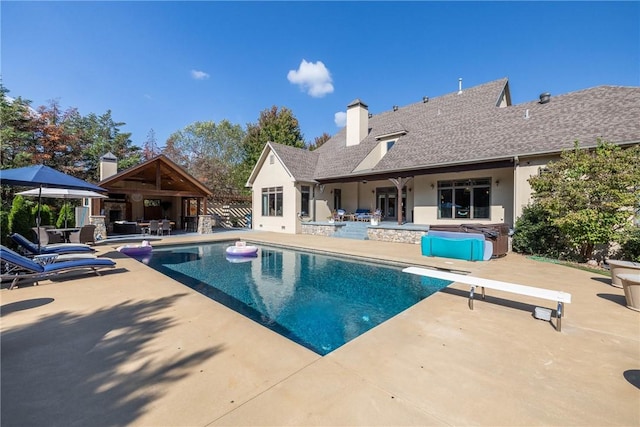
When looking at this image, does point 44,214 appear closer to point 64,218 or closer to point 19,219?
point 64,218

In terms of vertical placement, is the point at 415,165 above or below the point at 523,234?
above

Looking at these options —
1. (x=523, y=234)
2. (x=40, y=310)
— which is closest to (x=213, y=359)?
(x=40, y=310)

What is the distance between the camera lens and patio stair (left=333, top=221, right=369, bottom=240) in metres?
15.3

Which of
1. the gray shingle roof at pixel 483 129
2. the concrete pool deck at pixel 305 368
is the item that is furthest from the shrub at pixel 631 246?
the concrete pool deck at pixel 305 368

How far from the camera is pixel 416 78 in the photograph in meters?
20.3

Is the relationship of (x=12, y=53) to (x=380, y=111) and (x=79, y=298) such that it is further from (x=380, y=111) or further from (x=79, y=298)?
(x=380, y=111)

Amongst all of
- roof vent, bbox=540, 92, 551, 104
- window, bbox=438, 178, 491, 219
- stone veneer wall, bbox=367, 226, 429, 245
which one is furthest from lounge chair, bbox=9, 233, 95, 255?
roof vent, bbox=540, 92, 551, 104

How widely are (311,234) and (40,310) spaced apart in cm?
1375

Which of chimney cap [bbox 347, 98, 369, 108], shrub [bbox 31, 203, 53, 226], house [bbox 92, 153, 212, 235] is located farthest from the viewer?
chimney cap [bbox 347, 98, 369, 108]

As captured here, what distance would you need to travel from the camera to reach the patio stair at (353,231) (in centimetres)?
1531

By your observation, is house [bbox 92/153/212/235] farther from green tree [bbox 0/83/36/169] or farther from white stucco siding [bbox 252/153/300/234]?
green tree [bbox 0/83/36/169]

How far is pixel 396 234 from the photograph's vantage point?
13578 millimetres

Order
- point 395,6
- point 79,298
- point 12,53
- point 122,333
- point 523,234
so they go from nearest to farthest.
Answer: point 122,333 < point 79,298 < point 12,53 < point 523,234 < point 395,6

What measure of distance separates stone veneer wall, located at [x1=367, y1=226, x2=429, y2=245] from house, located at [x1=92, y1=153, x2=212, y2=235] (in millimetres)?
10566
